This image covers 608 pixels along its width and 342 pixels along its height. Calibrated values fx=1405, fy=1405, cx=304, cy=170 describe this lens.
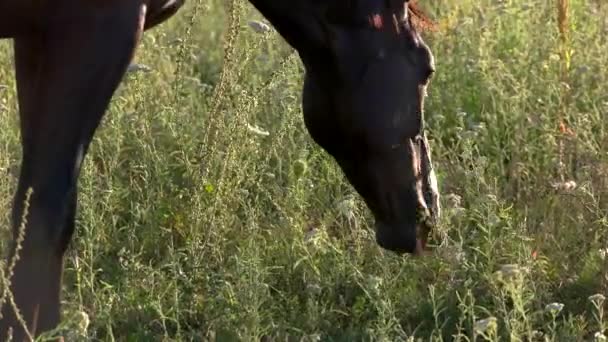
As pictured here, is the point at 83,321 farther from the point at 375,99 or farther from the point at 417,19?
the point at 417,19

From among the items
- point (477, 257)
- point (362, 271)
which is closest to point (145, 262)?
point (362, 271)

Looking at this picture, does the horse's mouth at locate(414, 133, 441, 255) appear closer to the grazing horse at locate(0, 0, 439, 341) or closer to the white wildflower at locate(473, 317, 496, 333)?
the grazing horse at locate(0, 0, 439, 341)

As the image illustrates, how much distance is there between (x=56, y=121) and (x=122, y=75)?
Result: 0.61 ft

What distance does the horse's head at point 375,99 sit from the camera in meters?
3.43

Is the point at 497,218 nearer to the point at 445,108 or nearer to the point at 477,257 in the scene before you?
the point at 477,257

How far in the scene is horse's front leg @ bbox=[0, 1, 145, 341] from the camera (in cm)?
297

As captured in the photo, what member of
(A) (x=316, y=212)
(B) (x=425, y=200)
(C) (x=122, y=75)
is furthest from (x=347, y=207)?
(C) (x=122, y=75)

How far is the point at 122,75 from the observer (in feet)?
10.1

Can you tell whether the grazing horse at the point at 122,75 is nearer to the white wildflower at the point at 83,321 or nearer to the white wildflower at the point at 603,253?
the white wildflower at the point at 83,321

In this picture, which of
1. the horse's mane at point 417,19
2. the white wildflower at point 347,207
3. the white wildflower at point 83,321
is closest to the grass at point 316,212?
the white wildflower at point 347,207

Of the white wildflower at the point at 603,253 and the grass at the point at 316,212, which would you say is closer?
the grass at the point at 316,212

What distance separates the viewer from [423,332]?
3727 mm

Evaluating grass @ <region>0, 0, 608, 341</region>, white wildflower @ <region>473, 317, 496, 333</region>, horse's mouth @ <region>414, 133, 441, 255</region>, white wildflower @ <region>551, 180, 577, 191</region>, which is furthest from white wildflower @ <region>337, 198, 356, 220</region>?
white wildflower @ <region>473, 317, 496, 333</region>

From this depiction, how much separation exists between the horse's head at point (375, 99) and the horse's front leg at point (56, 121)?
0.55 m
